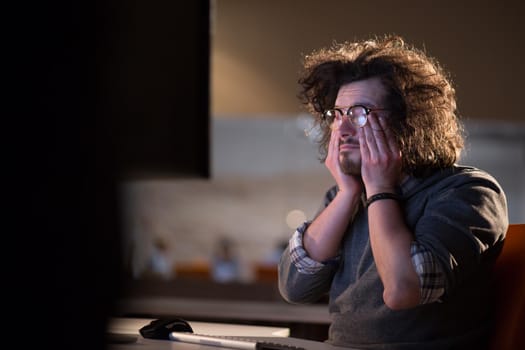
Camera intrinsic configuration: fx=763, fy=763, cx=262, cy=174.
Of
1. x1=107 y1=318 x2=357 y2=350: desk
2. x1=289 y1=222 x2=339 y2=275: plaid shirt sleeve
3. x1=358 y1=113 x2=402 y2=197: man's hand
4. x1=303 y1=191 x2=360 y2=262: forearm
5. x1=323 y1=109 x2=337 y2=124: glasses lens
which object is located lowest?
x1=107 y1=318 x2=357 y2=350: desk

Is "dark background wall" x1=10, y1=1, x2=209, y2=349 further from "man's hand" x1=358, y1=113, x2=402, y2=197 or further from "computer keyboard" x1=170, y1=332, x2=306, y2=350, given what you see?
"man's hand" x1=358, y1=113, x2=402, y2=197

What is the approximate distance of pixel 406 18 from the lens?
15.5ft

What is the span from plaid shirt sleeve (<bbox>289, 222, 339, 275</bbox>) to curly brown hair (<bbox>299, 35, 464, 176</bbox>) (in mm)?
288

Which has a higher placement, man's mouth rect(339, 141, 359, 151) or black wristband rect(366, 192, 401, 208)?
man's mouth rect(339, 141, 359, 151)

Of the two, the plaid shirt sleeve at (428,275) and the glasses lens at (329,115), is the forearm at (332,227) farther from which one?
the plaid shirt sleeve at (428,275)

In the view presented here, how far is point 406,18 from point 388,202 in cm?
335

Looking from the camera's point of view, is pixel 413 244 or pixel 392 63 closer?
pixel 413 244

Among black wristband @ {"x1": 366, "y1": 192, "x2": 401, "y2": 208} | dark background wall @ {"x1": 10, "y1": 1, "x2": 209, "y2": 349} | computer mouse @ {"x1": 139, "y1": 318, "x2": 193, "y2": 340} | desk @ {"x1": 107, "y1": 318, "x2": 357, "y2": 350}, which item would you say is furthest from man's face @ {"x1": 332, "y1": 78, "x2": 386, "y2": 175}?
dark background wall @ {"x1": 10, "y1": 1, "x2": 209, "y2": 349}

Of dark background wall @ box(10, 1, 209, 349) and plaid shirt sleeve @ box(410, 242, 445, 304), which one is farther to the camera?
plaid shirt sleeve @ box(410, 242, 445, 304)

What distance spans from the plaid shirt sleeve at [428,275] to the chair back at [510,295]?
178 mm

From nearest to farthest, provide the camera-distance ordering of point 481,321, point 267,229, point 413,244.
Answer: point 413,244 < point 481,321 < point 267,229

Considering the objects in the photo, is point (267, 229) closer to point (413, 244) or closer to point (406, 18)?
point (406, 18)

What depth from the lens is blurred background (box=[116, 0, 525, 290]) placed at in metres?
4.67

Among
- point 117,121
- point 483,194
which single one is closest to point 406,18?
point 483,194
